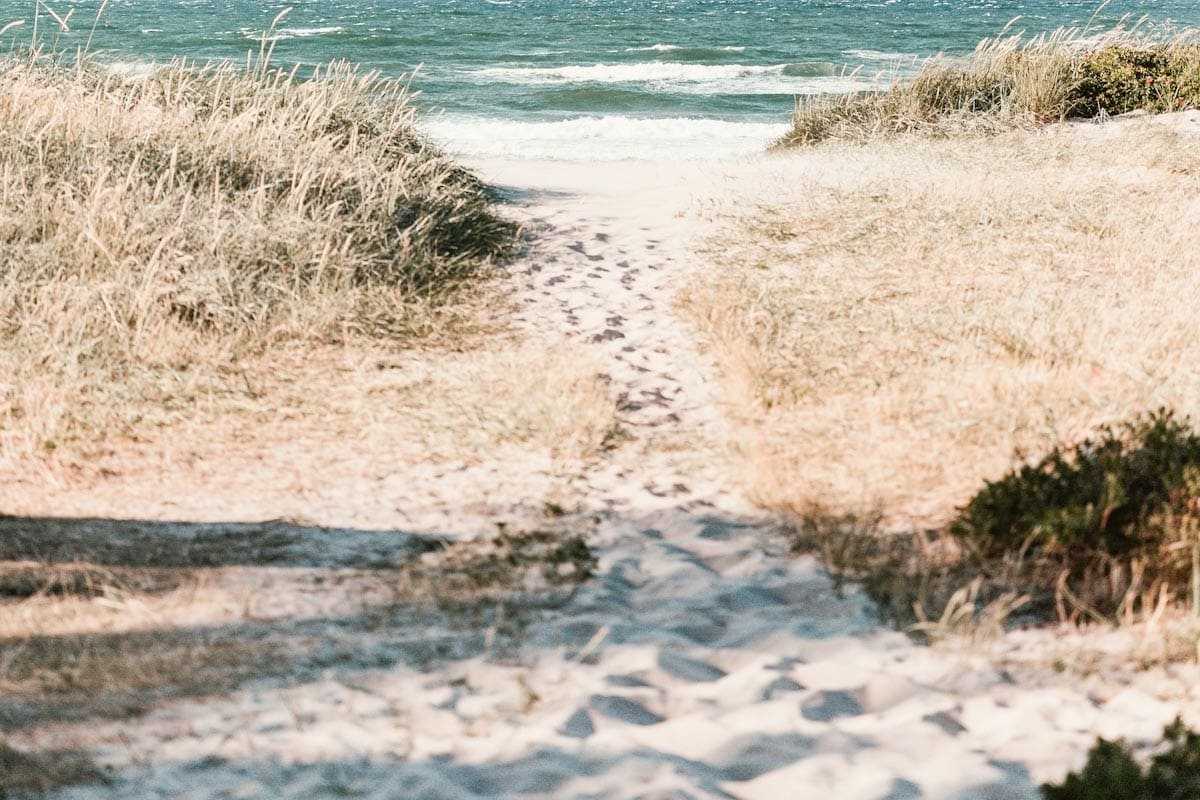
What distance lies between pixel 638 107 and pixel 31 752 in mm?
20609

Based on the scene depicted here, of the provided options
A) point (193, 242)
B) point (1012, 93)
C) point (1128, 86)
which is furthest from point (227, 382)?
point (1128, 86)

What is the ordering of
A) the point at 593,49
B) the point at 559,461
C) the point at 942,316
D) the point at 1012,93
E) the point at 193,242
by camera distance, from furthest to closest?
1. the point at 593,49
2. the point at 1012,93
3. the point at 193,242
4. the point at 942,316
5. the point at 559,461

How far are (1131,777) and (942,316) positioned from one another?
4224 millimetres

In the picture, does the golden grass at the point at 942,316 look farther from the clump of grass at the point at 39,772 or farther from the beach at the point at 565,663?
the clump of grass at the point at 39,772

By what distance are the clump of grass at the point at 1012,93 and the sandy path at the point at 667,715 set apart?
9.72m

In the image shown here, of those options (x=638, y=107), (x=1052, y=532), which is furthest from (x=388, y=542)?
(x=638, y=107)

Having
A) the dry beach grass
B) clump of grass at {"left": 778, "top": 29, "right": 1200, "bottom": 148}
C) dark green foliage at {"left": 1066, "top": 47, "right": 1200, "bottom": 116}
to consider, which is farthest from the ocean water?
the dry beach grass

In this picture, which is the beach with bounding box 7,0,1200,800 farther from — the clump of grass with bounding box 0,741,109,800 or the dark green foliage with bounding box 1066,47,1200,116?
the dark green foliage with bounding box 1066,47,1200,116

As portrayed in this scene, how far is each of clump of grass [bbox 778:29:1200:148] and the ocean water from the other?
61 cm

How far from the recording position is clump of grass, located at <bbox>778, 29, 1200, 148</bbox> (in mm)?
12789

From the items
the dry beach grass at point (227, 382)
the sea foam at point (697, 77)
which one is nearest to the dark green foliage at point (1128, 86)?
the dry beach grass at point (227, 382)

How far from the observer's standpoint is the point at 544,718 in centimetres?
310

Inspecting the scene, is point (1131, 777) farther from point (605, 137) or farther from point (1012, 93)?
point (605, 137)

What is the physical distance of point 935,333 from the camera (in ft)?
20.4
